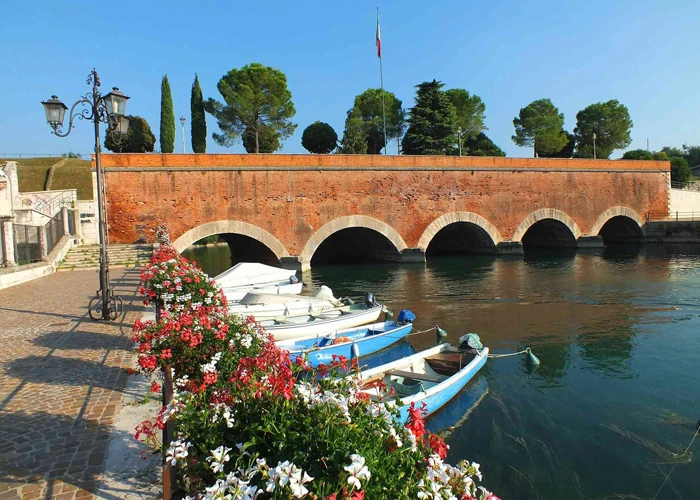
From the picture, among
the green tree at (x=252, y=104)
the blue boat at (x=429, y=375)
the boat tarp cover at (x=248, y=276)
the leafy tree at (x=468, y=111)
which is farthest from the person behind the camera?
the leafy tree at (x=468, y=111)

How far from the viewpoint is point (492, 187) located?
26.3 meters

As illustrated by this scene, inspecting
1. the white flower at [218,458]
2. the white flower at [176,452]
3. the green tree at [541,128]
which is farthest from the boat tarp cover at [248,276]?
the green tree at [541,128]

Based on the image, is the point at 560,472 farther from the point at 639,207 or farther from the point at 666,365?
the point at 639,207

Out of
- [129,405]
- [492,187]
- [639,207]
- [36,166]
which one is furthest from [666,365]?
[36,166]

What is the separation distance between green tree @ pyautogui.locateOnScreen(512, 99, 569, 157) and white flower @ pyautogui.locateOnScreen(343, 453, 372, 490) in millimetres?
53700

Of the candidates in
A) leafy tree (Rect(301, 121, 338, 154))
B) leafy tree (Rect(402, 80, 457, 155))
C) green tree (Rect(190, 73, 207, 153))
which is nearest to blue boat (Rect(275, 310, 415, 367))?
green tree (Rect(190, 73, 207, 153))

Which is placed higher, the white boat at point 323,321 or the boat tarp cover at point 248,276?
the boat tarp cover at point 248,276

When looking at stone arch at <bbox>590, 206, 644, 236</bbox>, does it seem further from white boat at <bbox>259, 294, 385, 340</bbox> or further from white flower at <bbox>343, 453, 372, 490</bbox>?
white flower at <bbox>343, 453, 372, 490</bbox>

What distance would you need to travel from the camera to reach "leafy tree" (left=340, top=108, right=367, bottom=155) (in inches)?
1673

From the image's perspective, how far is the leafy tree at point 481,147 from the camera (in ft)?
153

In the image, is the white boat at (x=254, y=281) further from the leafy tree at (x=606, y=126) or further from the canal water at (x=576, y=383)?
the leafy tree at (x=606, y=126)

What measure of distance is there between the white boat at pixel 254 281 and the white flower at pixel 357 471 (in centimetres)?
1218

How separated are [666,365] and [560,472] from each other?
4802mm

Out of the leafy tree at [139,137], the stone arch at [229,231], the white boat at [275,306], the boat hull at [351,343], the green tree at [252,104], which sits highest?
the green tree at [252,104]
